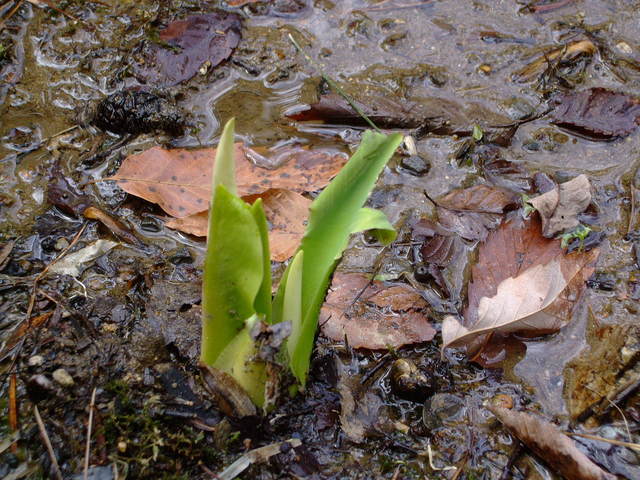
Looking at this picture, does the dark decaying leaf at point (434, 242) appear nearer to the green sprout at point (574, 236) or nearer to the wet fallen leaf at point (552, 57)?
the green sprout at point (574, 236)

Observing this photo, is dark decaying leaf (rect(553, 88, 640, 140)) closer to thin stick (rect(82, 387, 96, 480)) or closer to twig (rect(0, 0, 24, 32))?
thin stick (rect(82, 387, 96, 480))

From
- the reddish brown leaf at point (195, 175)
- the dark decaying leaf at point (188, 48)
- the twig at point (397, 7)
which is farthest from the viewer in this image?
the twig at point (397, 7)

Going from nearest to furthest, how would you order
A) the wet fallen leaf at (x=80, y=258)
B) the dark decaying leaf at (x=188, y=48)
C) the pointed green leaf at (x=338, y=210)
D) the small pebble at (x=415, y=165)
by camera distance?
the pointed green leaf at (x=338, y=210)
the wet fallen leaf at (x=80, y=258)
the small pebble at (x=415, y=165)
the dark decaying leaf at (x=188, y=48)

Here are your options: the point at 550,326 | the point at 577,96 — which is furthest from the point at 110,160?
the point at 577,96

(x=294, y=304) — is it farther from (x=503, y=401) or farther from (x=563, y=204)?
(x=563, y=204)

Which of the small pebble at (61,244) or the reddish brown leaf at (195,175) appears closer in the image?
the small pebble at (61,244)

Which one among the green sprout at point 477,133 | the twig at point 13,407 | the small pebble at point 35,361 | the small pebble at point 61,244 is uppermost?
the green sprout at point 477,133

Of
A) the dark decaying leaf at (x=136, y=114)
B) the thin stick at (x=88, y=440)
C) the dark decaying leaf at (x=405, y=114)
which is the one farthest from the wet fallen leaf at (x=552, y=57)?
the thin stick at (x=88, y=440)
